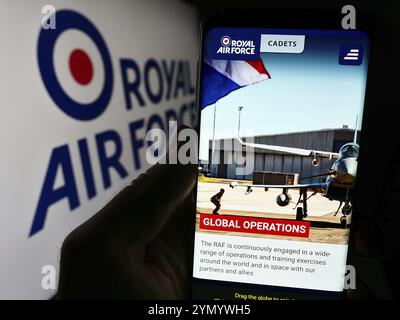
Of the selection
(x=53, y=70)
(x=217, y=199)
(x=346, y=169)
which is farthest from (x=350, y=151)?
(x=53, y=70)

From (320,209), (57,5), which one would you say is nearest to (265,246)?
(320,209)

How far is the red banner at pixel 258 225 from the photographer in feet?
1.01

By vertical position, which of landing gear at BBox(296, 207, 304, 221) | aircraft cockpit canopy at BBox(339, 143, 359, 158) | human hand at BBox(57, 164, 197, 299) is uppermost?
aircraft cockpit canopy at BBox(339, 143, 359, 158)

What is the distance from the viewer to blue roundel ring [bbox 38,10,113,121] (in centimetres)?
47

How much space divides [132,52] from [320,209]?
41 cm

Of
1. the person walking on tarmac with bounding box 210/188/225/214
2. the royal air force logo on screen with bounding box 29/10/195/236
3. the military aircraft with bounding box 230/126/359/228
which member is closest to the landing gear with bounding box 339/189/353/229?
the military aircraft with bounding box 230/126/359/228

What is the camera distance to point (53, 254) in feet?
1.63

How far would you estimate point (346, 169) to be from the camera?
0.29m

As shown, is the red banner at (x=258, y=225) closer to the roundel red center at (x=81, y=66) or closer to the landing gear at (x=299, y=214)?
the landing gear at (x=299, y=214)

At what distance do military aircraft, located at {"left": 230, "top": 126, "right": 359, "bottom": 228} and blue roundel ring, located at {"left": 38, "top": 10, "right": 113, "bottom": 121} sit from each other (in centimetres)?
30

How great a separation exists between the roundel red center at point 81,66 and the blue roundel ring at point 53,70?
2 cm

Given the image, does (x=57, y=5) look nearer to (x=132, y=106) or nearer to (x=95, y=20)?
(x=95, y=20)

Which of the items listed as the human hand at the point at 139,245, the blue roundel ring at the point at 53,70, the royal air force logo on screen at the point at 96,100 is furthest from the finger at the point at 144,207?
Answer: the blue roundel ring at the point at 53,70

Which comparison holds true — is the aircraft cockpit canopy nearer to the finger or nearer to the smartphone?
the smartphone
